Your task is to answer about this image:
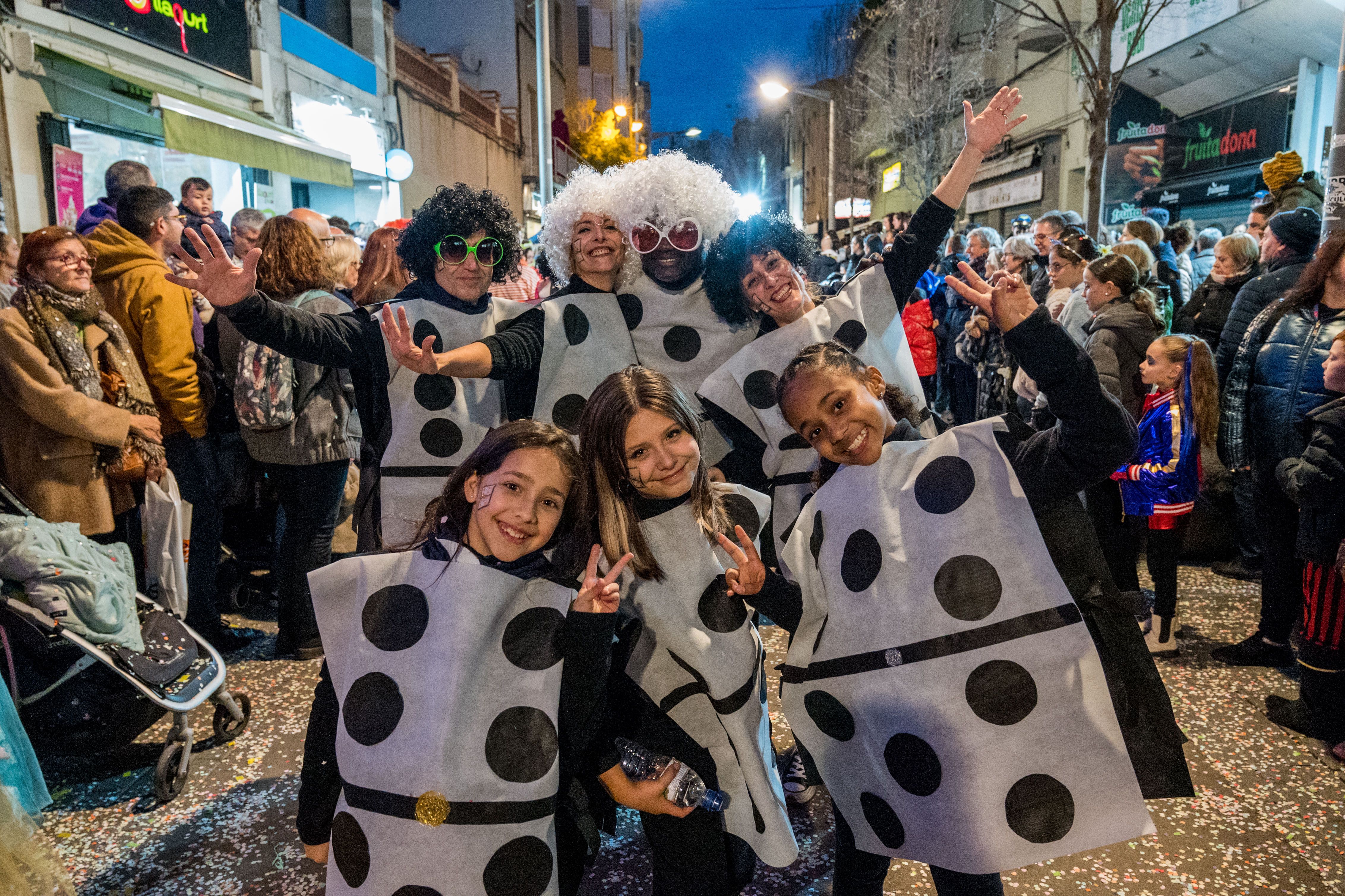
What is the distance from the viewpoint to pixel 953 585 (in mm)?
1834

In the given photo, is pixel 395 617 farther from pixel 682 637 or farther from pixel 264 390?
pixel 264 390

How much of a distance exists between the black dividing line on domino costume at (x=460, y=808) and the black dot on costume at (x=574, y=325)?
1560 millimetres

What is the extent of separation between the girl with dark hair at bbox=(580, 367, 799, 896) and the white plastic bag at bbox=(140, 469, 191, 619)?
225 centimetres

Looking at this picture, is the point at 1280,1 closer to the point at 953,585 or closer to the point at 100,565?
the point at 953,585

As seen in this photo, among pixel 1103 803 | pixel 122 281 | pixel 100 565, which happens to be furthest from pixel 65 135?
pixel 1103 803

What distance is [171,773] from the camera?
2992 mm

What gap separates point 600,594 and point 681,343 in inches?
53.2

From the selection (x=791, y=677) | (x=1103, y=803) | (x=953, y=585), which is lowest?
(x=1103, y=803)

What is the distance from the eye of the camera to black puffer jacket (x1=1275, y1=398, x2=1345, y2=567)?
3.11 meters

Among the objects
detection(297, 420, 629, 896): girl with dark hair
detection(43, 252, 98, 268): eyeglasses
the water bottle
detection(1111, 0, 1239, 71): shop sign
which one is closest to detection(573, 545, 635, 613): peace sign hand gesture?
detection(297, 420, 629, 896): girl with dark hair

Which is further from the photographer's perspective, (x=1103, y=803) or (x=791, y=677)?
(x=791, y=677)

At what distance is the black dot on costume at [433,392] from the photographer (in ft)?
9.62

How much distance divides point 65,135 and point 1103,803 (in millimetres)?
9722

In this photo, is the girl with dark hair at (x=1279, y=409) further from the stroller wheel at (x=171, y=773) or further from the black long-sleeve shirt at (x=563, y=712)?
the stroller wheel at (x=171, y=773)
